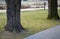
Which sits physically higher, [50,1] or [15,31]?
[50,1]

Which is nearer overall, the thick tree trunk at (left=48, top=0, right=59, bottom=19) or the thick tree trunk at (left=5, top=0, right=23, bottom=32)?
the thick tree trunk at (left=5, top=0, right=23, bottom=32)

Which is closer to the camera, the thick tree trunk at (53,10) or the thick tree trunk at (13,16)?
the thick tree trunk at (13,16)

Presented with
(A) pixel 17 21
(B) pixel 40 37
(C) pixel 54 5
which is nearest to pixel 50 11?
(C) pixel 54 5

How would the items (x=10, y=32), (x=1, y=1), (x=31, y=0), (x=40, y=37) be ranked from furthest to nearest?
(x=31, y=0) < (x=1, y=1) < (x=10, y=32) < (x=40, y=37)

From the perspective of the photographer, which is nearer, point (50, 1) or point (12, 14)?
point (12, 14)

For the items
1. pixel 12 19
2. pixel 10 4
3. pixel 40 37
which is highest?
pixel 10 4

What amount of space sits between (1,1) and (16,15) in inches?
1005

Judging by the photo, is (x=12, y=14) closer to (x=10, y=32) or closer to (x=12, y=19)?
(x=12, y=19)

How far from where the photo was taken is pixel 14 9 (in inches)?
444

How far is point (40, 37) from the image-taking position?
9570mm

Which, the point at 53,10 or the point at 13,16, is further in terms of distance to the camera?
the point at 53,10

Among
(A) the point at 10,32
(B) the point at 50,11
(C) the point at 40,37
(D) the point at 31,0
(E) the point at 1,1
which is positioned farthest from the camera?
(D) the point at 31,0

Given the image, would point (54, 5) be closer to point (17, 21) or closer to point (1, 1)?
point (17, 21)

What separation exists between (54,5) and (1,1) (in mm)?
19884
